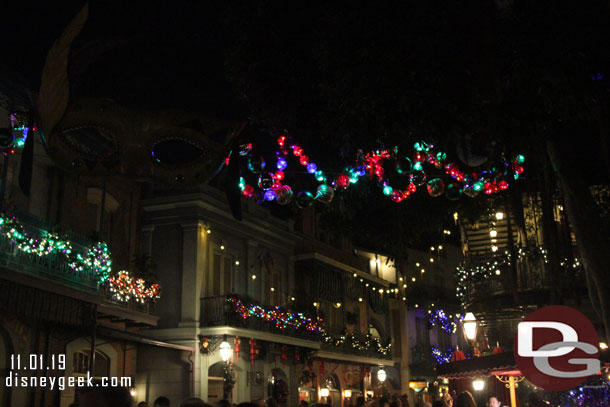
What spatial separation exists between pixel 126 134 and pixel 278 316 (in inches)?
767

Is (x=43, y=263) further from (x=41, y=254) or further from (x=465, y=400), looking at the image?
(x=465, y=400)

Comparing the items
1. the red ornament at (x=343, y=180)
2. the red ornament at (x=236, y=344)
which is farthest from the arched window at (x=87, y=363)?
the red ornament at (x=343, y=180)

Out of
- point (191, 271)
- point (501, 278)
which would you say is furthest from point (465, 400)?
point (191, 271)

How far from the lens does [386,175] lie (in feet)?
33.0

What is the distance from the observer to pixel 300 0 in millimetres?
8492

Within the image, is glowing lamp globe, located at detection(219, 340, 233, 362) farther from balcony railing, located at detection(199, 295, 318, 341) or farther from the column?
the column

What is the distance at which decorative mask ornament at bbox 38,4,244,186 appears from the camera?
5203 millimetres

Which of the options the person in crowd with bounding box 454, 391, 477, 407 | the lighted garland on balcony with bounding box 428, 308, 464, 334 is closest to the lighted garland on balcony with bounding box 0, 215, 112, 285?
the person in crowd with bounding box 454, 391, 477, 407

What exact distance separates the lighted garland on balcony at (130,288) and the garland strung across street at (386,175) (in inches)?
340

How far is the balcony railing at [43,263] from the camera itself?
12.9 meters

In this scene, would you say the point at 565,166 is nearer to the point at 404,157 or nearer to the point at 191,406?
the point at 404,157

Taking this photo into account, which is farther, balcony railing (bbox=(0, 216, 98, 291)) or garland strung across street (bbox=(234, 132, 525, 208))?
balcony railing (bbox=(0, 216, 98, 291))

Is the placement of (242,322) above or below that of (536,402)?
above

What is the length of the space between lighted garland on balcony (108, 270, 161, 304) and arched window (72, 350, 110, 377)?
1.59m
